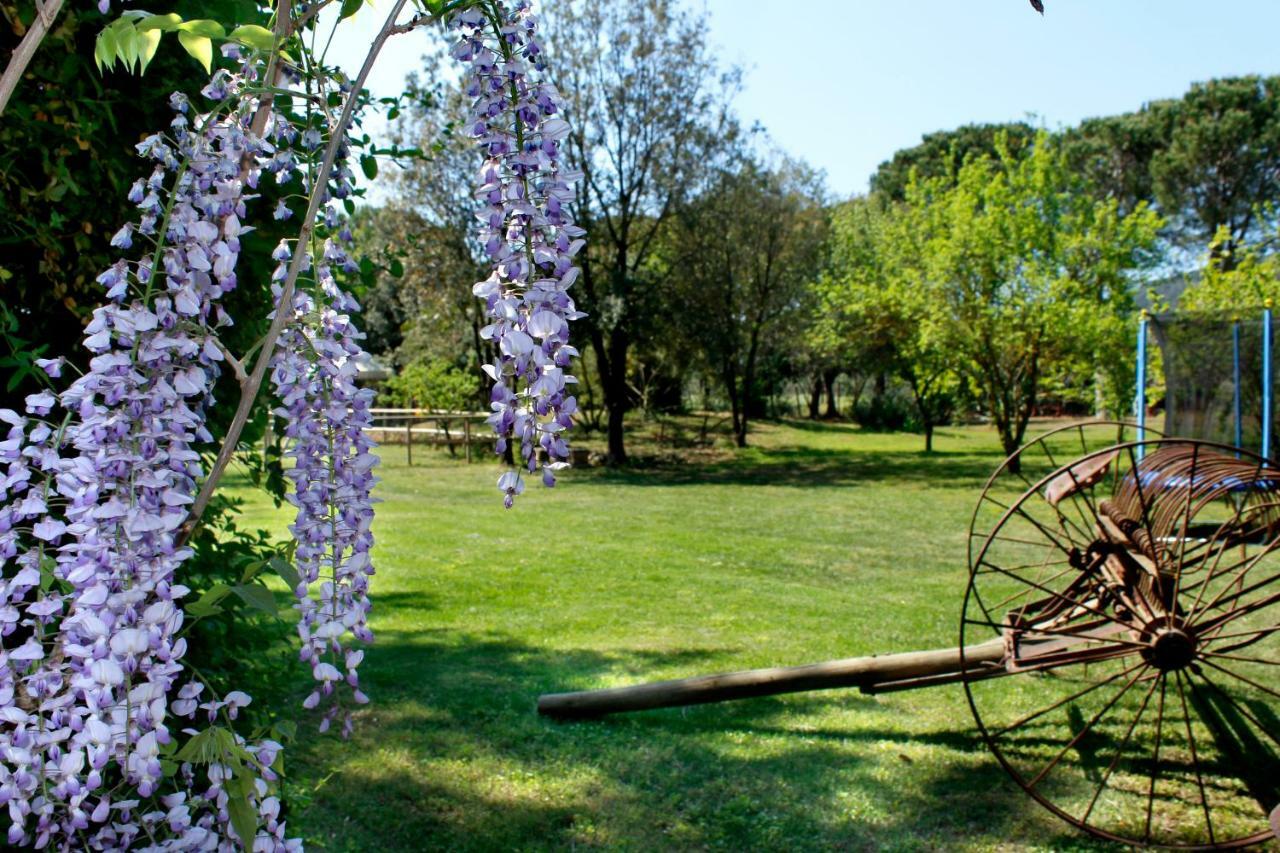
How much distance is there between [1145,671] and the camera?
492 centimetres

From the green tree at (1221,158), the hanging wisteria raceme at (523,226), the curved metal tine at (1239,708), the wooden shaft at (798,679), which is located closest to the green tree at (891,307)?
the curved metal tine at (1239,708)

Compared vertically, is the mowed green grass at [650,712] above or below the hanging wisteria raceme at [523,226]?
below

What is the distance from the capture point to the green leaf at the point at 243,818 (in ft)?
5.44

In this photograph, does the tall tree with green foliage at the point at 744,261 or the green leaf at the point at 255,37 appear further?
the tall tree with green foliage at the point at 744,261

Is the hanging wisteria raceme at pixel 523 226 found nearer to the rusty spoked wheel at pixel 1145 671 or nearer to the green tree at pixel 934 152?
the rusty spoked wheel at pixel 1145 671

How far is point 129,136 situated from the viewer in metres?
2.54

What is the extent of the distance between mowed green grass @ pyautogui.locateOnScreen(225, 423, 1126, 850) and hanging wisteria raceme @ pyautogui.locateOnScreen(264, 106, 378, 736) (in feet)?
4.30

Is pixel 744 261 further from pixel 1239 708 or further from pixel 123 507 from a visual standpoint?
pixel 123 507

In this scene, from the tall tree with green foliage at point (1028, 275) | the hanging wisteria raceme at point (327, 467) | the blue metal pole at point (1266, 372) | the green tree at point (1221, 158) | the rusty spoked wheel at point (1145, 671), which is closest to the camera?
the hanging wisteria raceme at point (327, 467)

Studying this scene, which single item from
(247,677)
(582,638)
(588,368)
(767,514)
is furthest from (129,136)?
(588,368)

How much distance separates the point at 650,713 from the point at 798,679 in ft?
3.35

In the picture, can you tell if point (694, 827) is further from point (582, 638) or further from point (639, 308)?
point (639, 308)

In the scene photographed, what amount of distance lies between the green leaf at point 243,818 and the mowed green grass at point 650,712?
1.35 m

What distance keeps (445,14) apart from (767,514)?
14.5 m
